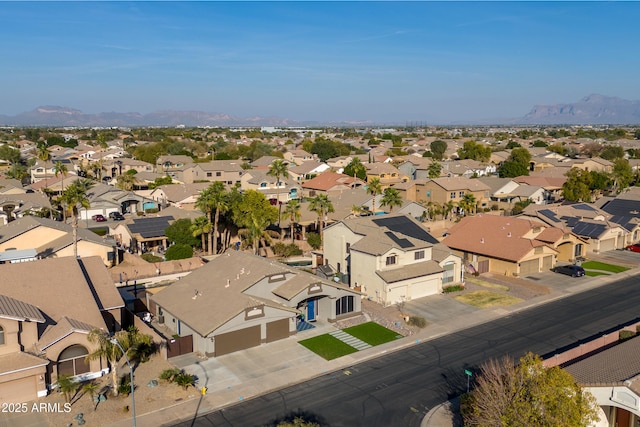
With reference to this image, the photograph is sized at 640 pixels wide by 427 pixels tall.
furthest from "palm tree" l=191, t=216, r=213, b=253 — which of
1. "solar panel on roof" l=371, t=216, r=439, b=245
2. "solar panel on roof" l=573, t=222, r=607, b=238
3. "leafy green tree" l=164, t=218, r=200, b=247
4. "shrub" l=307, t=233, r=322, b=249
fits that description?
"solar panel on roof" l=573, t=222, r=607, b=238

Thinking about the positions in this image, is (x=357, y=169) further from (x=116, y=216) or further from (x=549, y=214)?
(x=116, y=216)

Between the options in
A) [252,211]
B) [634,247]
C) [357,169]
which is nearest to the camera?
[252,211]

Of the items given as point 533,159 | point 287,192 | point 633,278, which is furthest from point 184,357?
point 533,159

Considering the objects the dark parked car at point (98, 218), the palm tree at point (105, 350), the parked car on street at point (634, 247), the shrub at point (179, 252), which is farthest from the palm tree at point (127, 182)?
the parked car on street at point (634, 247)

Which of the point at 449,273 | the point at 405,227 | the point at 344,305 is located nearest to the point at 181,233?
the point at 405,227

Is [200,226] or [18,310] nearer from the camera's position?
[18,310]

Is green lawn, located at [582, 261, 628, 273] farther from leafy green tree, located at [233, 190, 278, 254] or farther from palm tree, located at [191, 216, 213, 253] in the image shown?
palm tree, located at [191, 216, 213, 253]

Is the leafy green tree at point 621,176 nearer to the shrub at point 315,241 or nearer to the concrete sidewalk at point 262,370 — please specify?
the shrub at point 315,241
